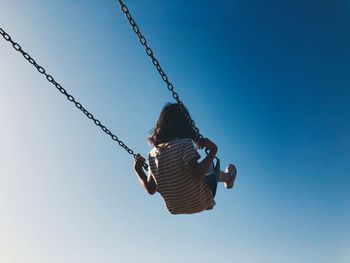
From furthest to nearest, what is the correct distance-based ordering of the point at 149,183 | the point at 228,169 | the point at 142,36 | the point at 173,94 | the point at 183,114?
the point at 228,169 < the point at 149,183 < the point at 183,114 < the point at 173,94 < the point at 142,36

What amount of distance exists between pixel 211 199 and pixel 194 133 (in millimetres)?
812

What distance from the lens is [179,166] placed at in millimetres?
→ 4262

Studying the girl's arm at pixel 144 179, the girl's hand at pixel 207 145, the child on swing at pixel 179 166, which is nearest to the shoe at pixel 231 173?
the child on swing at pixel 179 166

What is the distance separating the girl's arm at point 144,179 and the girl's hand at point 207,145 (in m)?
0.81

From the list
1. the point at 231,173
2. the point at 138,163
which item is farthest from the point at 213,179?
the point at 231,173

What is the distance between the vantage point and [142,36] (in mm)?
3674

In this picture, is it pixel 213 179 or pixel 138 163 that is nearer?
pixel 213 179

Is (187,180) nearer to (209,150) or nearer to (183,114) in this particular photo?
(209,150)

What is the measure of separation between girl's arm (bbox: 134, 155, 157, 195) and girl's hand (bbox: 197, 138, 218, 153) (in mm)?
805

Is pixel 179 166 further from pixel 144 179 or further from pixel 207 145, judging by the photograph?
pixel 144 179

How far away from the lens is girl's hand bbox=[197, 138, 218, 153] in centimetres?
436

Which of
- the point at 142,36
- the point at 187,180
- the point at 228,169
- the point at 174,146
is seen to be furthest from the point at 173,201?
the point at 142,36

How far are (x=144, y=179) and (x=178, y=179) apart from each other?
2.53ft

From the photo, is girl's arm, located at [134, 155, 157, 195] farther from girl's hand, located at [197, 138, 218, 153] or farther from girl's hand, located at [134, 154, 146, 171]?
girl's hand, located at [197, 138, 218, 153]
